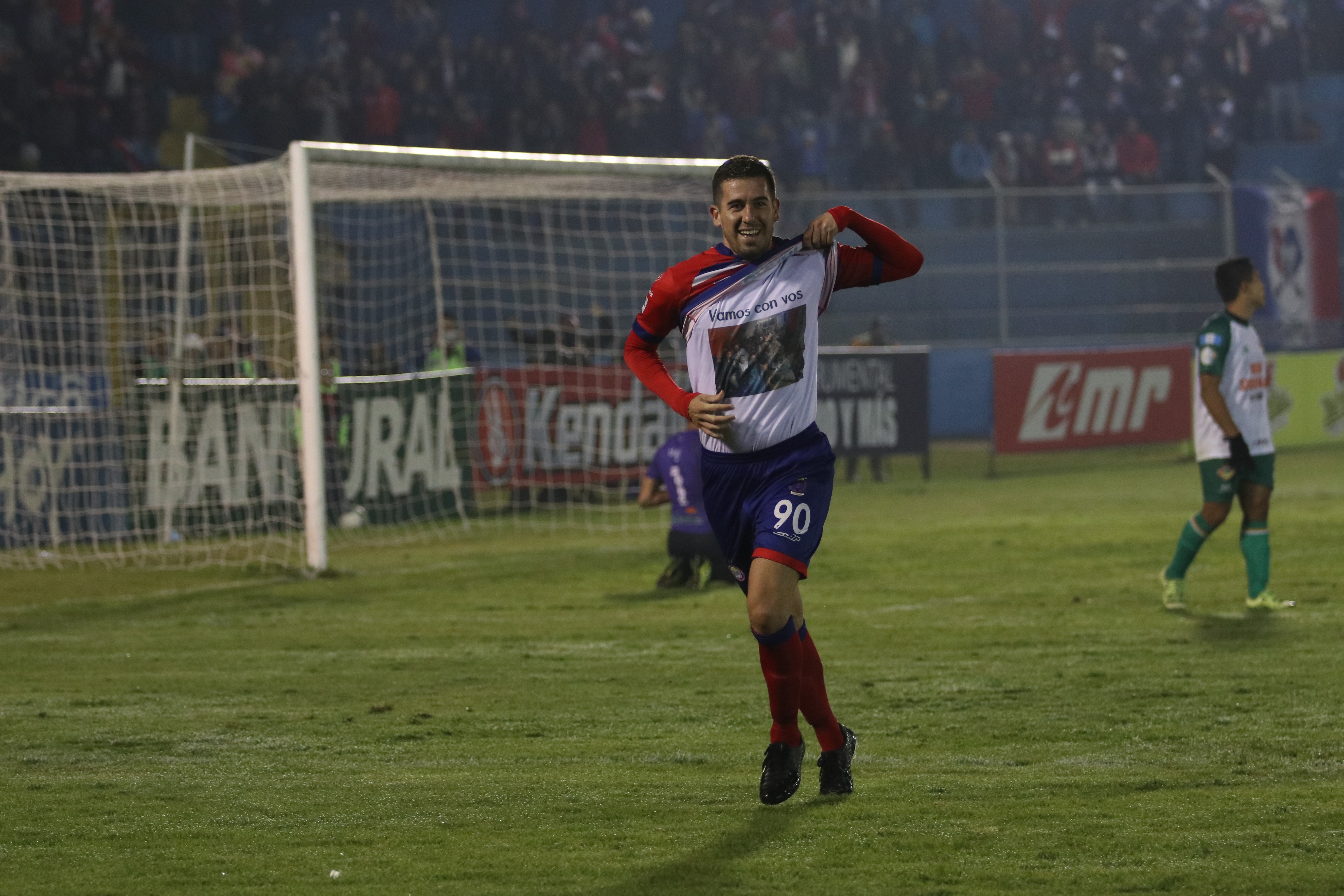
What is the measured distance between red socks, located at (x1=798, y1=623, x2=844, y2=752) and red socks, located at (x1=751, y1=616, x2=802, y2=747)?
0.06 m

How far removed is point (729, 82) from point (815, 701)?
24.2m

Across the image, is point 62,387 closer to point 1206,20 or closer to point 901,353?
point 901,353

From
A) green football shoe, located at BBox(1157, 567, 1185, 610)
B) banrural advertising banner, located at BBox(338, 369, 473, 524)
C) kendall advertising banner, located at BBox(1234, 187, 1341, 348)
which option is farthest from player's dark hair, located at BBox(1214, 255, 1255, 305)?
kendall advertising banner, located at BBox(1234, 187, 1341, 348)

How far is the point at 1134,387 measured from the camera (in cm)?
2064

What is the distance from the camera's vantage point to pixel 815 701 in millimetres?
5027

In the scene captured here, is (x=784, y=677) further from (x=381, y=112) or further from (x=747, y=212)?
(x=381, y=112)

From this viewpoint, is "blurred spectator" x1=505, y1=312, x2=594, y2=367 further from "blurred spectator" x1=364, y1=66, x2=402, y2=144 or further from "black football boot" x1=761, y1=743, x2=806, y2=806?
"black football boot" x1=761, y1=743, x2=806, y2=806

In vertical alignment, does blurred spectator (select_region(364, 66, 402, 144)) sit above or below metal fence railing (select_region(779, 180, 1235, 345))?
above

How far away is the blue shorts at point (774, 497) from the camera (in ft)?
15.9

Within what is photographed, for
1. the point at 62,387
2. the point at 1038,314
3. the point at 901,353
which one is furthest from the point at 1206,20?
the point at 62,387

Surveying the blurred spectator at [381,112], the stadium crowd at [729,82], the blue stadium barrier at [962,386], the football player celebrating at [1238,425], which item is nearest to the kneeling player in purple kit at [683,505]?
the football player celebrating at [1238,425]

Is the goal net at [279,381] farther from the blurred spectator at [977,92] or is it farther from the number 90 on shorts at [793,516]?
the blurred spectator at [977,92]

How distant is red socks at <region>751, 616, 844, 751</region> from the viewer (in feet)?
16.0

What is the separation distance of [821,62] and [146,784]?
82.4 ft
